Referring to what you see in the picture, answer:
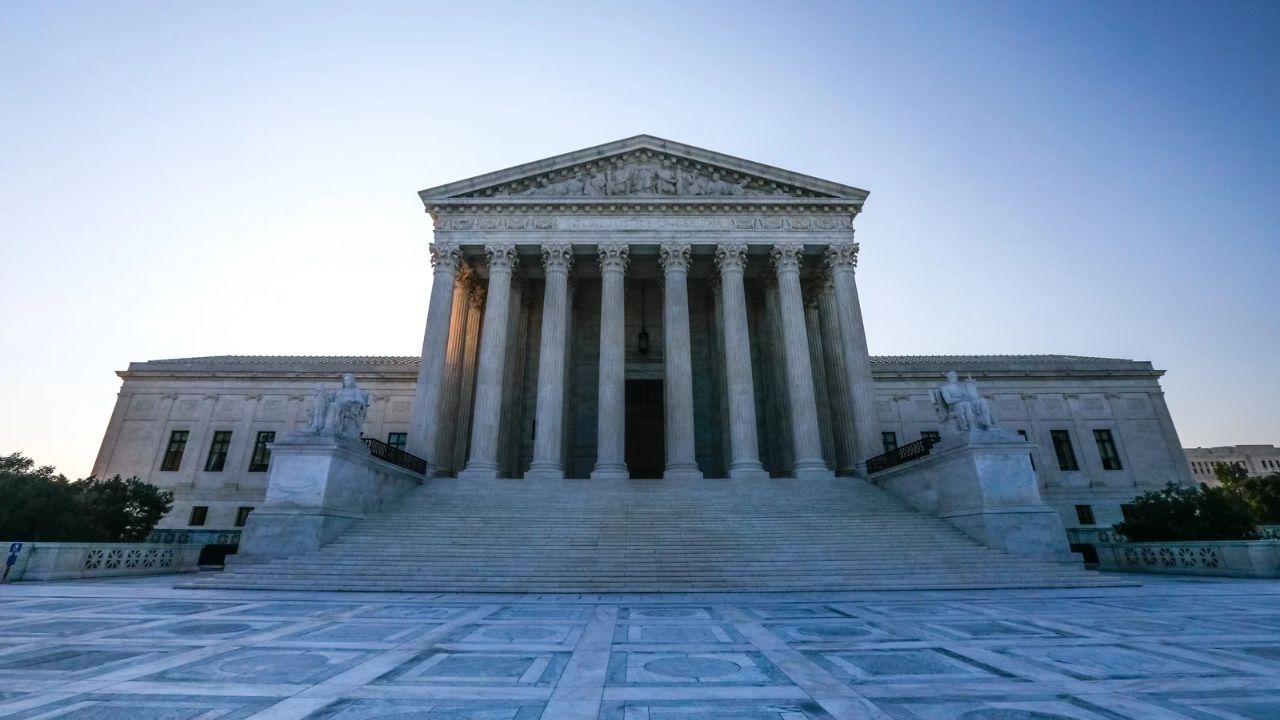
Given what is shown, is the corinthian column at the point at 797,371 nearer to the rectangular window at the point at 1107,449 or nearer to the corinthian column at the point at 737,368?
the corinthian column at the point at 737,368

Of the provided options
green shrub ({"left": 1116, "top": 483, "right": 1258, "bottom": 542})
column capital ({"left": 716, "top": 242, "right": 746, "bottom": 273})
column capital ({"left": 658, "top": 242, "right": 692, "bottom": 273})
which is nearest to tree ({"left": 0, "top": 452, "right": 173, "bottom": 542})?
column capital ({"left": 658, "top": 242, "right": 692, "bottom": 273})

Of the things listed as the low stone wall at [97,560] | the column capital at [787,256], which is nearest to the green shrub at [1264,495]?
the column capital at [787,256]

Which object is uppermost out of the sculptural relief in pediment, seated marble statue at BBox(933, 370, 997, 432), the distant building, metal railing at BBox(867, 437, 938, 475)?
the sculptural relief in pediment

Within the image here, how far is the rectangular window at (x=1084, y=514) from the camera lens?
3118 cm

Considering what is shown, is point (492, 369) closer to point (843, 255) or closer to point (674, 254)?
point (674, 254)

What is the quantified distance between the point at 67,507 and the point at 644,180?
77.4 ft

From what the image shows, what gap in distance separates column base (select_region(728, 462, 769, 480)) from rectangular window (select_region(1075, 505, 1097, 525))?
23.0 metres

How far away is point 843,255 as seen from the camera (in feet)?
81.1

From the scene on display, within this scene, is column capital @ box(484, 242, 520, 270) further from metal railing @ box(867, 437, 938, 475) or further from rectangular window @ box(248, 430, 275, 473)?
rectangular window @ box(248, 430, 275, 473)

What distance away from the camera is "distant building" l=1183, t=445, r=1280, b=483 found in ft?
280

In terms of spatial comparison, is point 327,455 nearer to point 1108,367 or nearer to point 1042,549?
point 1042,549

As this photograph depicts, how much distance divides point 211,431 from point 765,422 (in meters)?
32.7

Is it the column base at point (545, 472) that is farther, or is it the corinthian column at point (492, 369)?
the corinthian column at point (492, 369)

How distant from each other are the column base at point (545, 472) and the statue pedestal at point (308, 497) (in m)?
5.52
